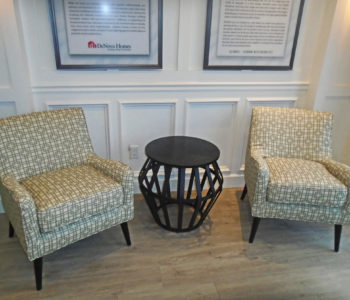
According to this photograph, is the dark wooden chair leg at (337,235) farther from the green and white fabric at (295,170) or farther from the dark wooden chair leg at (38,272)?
the dark wooden chair leg at (38,272)

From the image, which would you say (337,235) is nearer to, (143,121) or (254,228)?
(254,228)

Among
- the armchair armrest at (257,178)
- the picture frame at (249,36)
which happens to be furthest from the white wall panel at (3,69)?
Answer: the armchair armrest at (257,178)

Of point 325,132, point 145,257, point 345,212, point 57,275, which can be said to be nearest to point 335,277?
point 345,212

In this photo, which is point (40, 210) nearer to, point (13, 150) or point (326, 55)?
point (13, 150)

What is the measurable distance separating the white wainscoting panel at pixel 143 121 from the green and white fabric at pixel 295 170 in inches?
26.3

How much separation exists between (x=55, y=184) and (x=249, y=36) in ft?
5.60

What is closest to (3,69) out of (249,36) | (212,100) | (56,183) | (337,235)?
(56,183)

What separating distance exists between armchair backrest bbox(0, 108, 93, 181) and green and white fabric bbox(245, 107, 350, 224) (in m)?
1.21

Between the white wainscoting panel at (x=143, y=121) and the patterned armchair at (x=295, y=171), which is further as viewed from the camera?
the white wainscoting panel at (x=143, y=121)

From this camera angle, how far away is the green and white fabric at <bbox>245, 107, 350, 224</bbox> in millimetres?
1793

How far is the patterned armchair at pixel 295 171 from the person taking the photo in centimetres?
179

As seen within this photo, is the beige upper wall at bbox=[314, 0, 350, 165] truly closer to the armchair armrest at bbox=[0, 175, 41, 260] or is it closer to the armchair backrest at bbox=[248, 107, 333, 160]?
the armchair backrest at bbox=[248, 107, 333, 160]

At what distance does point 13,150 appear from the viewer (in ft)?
5.74

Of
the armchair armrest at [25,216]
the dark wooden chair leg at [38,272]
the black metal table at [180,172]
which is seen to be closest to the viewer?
the armchair armrest at [25,216]
